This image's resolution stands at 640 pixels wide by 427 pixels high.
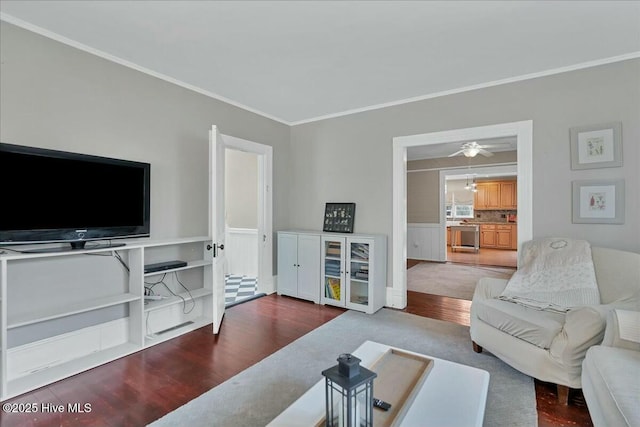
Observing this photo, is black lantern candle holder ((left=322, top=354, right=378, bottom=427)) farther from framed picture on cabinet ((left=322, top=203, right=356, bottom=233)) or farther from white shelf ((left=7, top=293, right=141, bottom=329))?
framed picture on cabinet ((left=322, top=203, right=356, bottom=233))

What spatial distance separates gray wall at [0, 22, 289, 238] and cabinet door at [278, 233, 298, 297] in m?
1.14

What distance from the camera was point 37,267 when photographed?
2.27 m

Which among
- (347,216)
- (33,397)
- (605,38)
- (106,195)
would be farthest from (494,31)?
(33,397)

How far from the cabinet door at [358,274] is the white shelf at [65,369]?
220 centimetres

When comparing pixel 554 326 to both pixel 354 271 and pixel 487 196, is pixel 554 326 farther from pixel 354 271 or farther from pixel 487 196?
pixel 487 196

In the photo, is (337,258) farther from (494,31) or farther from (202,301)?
(494,31)

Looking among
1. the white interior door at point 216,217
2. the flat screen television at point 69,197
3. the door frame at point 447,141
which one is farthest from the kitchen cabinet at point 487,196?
the flat screen television at point 69,197

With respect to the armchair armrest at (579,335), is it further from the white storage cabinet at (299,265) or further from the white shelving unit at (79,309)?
the white shelving unit at (79,309)

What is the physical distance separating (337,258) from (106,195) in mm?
2453

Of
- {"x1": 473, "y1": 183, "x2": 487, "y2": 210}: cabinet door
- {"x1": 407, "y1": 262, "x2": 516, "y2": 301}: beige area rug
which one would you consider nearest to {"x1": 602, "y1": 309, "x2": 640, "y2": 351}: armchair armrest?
{"x1": 407, "y1": 262, "x2": 516, "y2": 301}: beige area rug

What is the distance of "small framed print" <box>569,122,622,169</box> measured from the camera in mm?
2668

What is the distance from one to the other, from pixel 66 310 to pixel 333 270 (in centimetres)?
258

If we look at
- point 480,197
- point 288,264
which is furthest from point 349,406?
point 480,197

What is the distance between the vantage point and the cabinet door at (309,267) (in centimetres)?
394
